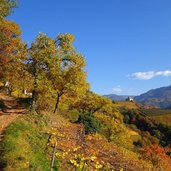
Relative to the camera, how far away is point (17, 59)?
1561 inches

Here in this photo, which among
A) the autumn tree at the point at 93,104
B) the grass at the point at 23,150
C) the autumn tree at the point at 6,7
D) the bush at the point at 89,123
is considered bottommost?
the grass at the point at 23,150

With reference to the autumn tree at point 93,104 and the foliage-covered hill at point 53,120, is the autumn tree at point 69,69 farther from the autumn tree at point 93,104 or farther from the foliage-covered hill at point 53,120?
the autumn tree at point 93,104

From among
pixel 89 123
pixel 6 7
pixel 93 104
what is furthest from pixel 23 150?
pixel 93 104

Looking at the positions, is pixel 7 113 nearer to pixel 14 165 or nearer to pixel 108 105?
pixel 14 165

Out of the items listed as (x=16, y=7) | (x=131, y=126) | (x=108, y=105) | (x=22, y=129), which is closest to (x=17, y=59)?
(x=16, y=7)

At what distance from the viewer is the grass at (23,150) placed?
18188 mm

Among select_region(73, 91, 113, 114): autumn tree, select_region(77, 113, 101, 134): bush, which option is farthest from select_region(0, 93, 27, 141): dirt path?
select_region(73, 91, 113, 114): autumn tree

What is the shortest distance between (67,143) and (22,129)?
175 inches

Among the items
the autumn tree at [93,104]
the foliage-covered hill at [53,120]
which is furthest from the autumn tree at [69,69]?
the autumn tree at [93,104]

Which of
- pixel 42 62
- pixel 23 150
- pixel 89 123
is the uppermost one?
pixel 42 62

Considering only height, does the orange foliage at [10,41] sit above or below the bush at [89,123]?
above

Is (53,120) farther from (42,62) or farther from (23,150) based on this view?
(23,150)

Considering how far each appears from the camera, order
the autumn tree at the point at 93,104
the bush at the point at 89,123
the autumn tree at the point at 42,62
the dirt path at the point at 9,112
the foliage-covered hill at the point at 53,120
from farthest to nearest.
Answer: the autumn tree at the point at 93,104, the bush at the point at 89,123, the autumn tree at the point at 42,62, the dirt path at the point at 9,112, the foliage-covered hill at the point at 53,120

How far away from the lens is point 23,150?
20062 mm
